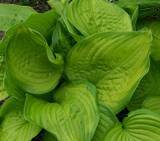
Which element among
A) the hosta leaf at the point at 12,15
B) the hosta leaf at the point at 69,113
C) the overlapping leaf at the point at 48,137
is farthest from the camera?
the hosta leaf at the point at 12,15

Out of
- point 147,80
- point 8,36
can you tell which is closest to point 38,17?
point 8,36

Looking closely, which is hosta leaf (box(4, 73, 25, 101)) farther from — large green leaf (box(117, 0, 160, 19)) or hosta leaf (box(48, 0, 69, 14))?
large green leaf (box(117, 0, 160, 19))

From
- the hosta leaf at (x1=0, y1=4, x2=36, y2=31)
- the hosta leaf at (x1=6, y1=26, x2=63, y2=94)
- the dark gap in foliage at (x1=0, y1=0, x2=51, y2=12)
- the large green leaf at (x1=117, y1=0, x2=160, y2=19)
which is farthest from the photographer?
the dark gap in foliage at (x1=0, y1=0, x2=51, y2=12)

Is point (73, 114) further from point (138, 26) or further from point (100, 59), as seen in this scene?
point (138, 26)

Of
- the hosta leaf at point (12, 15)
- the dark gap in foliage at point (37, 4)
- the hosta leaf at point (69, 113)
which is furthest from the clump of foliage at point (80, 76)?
the dark gap in foliage at point (37, 4)

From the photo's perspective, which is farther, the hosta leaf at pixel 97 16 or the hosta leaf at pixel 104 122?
the hosta leaf at pixel 97 16

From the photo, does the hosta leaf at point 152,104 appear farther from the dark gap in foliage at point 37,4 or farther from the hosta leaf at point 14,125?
the dark gap in foliage at point 37,4

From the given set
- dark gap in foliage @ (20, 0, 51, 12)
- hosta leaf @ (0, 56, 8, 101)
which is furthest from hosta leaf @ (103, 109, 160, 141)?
dark gap in foliage @ (20, 0, 51, 12)

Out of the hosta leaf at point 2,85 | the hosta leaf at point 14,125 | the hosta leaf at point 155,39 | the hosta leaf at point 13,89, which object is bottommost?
the hosta leaf at point 14,125
